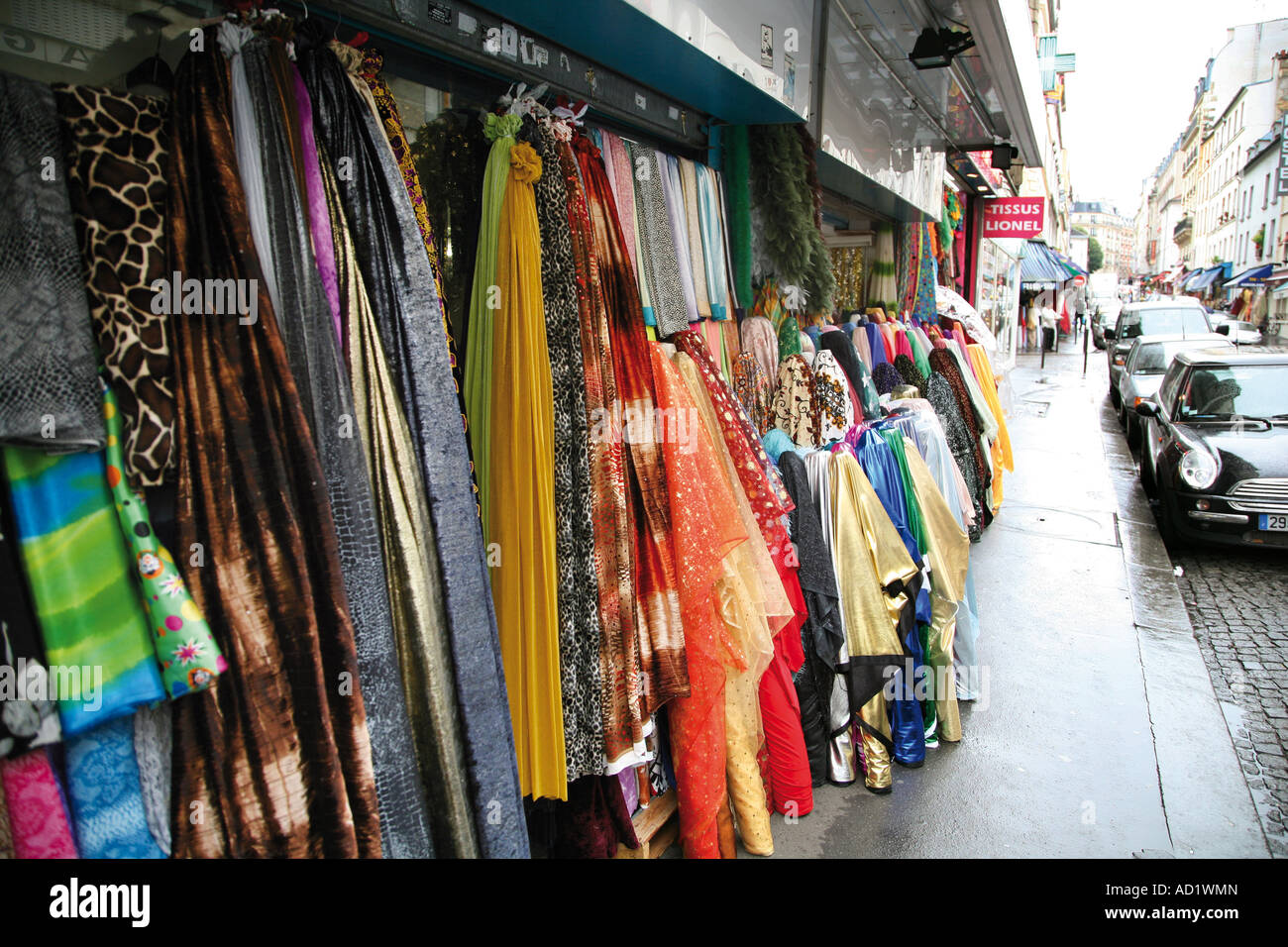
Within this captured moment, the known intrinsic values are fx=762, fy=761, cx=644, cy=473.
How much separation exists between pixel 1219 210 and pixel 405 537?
52.4 m

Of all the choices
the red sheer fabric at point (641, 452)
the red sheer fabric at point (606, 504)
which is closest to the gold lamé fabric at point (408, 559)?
the red sheer fabric at point (606, 504)

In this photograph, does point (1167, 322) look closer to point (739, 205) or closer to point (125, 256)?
point (739, 205)

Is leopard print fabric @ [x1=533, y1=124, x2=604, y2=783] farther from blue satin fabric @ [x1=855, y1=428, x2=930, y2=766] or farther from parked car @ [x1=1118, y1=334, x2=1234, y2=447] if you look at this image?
parked car @ [x1=1118, y1=334, x2=1234, y2=447]

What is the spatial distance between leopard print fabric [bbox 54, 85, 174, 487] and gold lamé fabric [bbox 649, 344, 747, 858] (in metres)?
1.58

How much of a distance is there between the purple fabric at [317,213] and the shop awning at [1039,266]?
25.4m

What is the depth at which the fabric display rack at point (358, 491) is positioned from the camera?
124 cm

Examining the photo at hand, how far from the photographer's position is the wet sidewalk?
3.21 metres

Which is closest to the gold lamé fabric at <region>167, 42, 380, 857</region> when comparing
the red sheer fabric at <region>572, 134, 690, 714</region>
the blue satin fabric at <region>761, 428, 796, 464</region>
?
the red sheer fabric at <region>572, 134, 690, 714</region>

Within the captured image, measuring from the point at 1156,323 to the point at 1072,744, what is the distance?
1406 cm

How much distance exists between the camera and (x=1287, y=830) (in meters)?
3.28

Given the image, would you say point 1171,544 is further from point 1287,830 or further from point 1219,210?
point 1219,210

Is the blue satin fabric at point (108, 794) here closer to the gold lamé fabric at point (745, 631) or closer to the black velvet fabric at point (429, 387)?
the black velvet fabric at point (429, 387)

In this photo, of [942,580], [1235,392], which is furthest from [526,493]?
[1235,392]

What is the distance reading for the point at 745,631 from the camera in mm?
2820
